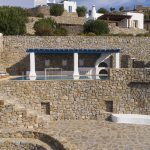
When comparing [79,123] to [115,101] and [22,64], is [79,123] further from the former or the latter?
[22,64]

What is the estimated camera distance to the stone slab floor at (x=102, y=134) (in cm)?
1602

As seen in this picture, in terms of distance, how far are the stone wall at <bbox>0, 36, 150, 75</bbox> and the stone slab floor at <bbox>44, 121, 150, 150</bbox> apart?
1259 cm

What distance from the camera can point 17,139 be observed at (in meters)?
16.6

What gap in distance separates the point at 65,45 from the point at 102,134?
642 inches

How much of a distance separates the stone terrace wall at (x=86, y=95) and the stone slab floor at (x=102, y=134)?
1.02 metres

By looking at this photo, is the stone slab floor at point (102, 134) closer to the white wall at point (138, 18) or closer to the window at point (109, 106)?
the window at point (109, 106)

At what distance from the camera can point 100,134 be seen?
18000mm

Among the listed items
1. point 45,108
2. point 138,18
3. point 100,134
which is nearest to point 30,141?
point 100,134

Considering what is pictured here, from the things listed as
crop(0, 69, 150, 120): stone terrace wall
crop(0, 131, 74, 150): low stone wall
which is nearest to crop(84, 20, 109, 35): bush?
crop(0, 69, 150, 120): stone terrace wall

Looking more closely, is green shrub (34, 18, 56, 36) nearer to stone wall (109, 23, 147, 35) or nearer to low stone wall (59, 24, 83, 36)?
low stone wall (59, 24, 83, 36)

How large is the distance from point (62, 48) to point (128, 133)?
634 inches

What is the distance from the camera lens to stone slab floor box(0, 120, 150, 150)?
52.3 ft

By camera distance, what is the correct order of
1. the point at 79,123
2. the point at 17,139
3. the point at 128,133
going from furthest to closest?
the point at 79,123 → the point at 128,133 → the point at 17,139

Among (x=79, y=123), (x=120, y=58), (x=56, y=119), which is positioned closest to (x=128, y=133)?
(x=79, y=123)
